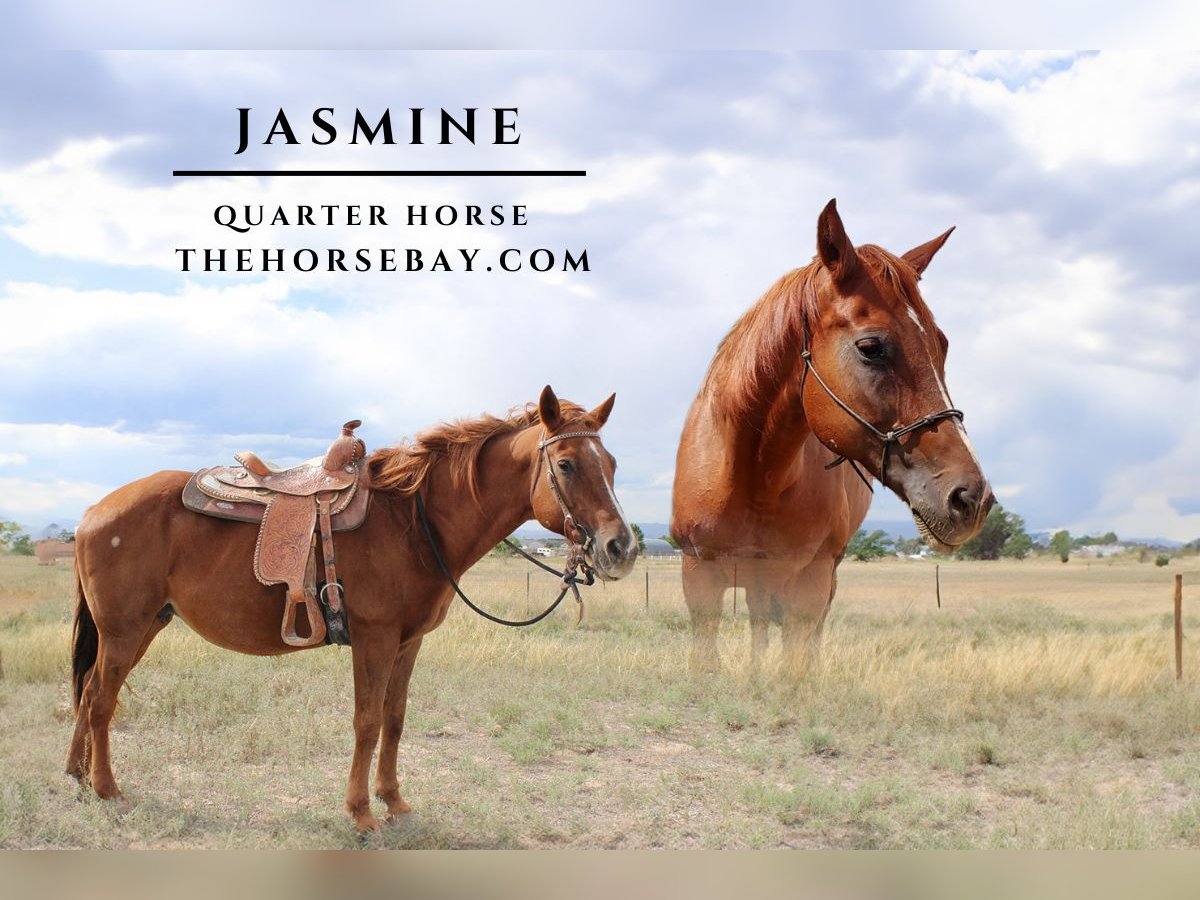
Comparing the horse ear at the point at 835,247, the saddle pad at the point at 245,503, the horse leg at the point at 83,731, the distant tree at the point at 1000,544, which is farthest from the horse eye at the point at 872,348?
the distant tree at the point at 1000,544

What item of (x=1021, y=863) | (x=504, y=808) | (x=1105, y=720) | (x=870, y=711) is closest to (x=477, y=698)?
(x=504, y=808)

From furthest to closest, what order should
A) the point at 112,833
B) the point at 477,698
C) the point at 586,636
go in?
the point at 586,636 < the point at 477,698 < the point at 112,833

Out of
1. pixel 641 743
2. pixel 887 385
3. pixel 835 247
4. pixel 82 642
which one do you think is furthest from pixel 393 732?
pixel 835 247

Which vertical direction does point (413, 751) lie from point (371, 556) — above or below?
below

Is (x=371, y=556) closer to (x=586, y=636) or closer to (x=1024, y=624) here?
(x=586, y=636)

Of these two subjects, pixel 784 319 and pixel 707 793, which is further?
pixel 707 793

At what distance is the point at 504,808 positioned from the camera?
15.3 feet

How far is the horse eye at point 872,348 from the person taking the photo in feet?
10.8

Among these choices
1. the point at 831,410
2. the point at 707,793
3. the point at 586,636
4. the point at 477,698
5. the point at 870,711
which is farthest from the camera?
the point at 586,636

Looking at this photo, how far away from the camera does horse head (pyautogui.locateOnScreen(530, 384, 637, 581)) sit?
3.98 metres

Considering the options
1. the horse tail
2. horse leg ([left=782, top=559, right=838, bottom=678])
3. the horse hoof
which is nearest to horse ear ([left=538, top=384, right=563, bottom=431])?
horse leg ([left=782, top=559, right=838, bottom=678])

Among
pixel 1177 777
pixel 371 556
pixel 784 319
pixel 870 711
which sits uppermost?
pixel 784 319

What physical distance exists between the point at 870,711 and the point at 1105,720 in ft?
5.71

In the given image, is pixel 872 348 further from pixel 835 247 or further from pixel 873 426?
pixel 835 247
